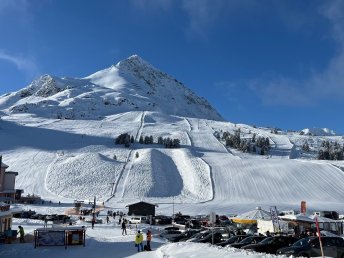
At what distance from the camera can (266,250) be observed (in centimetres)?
2509

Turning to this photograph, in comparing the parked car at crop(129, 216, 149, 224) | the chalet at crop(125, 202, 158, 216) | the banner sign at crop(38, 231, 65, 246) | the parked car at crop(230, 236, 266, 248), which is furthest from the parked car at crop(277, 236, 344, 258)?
the chalet at crop(125, 202, 158, 216)

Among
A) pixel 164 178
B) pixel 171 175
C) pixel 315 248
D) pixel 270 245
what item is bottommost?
pixel 270 245

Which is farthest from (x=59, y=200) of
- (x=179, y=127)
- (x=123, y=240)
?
→ (x=179, y=127)

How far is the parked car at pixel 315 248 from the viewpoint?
21.8 meters

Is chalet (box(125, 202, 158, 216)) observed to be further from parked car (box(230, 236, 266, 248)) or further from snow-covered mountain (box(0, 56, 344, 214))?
parked car (box(230, 236, 266, 248))

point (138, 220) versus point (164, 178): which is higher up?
point (164, 178)

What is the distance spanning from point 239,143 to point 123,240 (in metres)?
112

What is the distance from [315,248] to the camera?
21.9 metres

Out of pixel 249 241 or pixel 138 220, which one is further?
pixel 138 220

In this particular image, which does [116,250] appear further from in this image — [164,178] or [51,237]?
[164,178]

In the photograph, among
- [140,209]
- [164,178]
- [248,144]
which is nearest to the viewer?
[140,209]

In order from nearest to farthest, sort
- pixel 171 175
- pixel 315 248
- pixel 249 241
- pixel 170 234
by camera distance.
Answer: pixel 315 248 → pixel 249 241 → pixel 170 234 → pixel 171 175

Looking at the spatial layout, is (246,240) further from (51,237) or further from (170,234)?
(170,234)

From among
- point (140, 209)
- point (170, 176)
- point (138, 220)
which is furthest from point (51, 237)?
point (170, 176)
